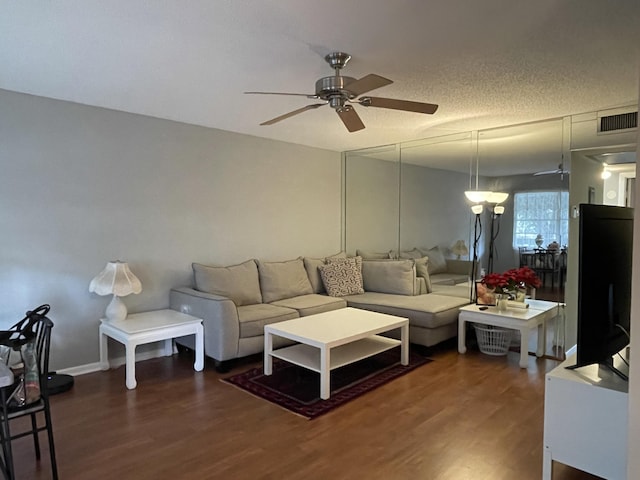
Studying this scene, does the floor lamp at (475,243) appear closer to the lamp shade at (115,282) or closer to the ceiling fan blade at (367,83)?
the ceiling fan blade at (367,83)

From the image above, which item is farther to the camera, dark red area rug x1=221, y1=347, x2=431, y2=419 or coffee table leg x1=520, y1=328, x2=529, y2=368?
coffee table leg x1=520, y1=328, x2=529, y2=368

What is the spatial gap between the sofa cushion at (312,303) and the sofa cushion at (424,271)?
109 cm

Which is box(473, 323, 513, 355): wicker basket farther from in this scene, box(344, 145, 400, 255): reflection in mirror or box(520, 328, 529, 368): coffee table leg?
box(344, 145, 400, 255): reflection in mirror

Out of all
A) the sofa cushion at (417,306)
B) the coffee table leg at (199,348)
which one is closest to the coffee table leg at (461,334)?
the sofa cushion at (417,306)

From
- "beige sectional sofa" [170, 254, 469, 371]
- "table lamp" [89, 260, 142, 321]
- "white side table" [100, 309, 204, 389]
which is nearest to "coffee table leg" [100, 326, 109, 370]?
"white side table" [100, 309, 204, 389]

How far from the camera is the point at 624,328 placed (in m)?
2.06

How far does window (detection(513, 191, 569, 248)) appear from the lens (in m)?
4.05

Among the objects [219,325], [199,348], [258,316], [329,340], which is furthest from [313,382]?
[199,348]

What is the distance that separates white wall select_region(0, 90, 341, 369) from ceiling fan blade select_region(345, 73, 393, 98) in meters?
2.33

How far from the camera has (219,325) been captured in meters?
3.50

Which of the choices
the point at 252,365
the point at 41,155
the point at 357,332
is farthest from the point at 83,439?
the point at 41,155

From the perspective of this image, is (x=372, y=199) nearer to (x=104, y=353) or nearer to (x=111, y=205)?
(x=111, y=205)

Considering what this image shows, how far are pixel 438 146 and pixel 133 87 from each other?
133 inches

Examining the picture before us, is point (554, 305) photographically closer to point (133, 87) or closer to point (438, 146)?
point (438, 146)
